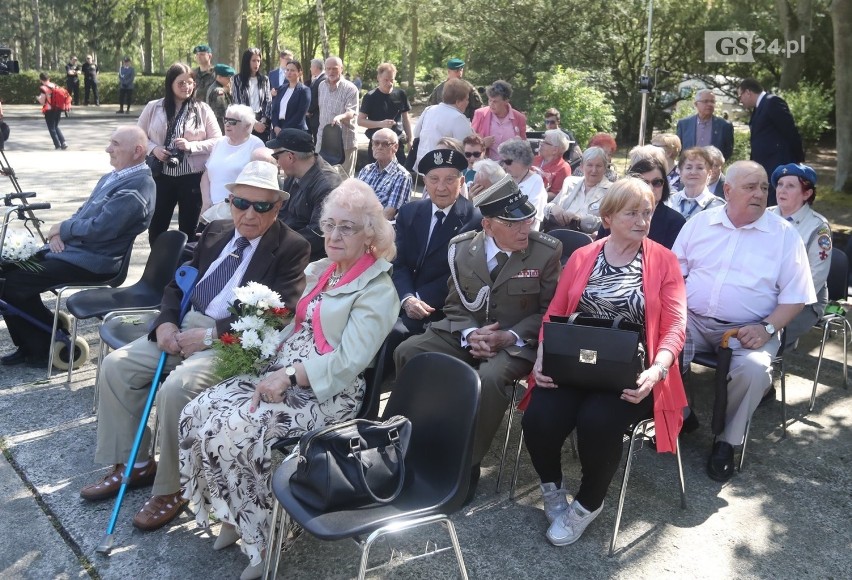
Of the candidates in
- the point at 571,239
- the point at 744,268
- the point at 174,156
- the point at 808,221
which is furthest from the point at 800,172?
the point at 174,156

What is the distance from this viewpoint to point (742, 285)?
431cm

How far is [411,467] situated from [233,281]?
1.53 m

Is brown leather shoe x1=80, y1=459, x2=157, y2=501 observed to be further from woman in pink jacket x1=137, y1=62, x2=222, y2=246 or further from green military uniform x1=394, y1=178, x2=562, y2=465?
woman in pink jacket x1=137, y1=62, x2=222, y2=246

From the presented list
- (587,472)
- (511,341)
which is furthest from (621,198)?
(587,472)

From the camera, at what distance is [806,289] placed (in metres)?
4.20

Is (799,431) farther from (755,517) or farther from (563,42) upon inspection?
(563,42)

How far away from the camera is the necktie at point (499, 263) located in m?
4.07

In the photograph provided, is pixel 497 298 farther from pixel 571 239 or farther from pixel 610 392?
pixel 571 239

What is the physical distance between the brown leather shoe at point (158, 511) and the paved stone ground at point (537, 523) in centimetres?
4

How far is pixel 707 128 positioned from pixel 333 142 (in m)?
4.43

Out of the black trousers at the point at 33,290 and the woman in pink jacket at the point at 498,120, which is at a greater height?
the woman in pink jacket at the point at 498,120

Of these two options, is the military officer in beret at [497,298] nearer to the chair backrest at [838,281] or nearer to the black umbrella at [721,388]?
the black umbrella at [721,388]

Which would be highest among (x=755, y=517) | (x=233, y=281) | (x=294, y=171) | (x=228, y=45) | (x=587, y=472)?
(x=228, y=45)

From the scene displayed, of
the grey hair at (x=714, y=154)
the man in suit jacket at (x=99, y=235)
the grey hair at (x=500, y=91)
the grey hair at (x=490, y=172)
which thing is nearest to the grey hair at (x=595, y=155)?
the grey hair at (x=714, y=154)
